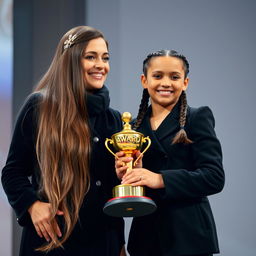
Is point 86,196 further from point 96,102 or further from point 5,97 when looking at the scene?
point 5,97

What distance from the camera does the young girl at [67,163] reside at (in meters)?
2.15

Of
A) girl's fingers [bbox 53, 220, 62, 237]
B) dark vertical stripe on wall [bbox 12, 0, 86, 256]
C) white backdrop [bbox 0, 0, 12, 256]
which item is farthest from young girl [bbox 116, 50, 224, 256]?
dark vertical stripe on wall [bbox 12, 0, 86, 256]

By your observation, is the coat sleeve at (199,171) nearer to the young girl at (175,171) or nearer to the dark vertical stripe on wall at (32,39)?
the young girl at (175,171)

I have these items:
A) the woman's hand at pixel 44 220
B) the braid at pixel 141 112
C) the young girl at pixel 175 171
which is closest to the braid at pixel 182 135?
the young girl at pixel 175 171

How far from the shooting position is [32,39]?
3709mm

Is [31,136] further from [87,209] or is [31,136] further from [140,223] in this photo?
[140,223]

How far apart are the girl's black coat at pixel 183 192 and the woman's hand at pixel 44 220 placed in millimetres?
316

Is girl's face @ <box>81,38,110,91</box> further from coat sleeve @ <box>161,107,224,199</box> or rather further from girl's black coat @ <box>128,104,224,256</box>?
coat sleeve @ <box>161,107,224,199</box>

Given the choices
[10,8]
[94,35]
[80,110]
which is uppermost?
[10,8]

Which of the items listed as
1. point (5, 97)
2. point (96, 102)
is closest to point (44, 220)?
point (96, 102)

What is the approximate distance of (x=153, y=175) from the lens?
→ 2.10 metres

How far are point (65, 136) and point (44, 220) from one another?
35 cm

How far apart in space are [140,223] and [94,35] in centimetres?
82

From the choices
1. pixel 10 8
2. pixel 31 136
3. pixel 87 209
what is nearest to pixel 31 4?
pixel 10 8
